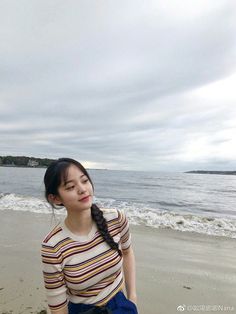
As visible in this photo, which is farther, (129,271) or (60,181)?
(129,271)

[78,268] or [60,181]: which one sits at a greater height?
[60,181]

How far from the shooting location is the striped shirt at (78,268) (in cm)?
193

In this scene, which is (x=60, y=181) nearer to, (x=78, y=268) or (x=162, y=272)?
(x=78, y=268)

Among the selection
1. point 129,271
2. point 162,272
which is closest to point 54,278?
point 129,271

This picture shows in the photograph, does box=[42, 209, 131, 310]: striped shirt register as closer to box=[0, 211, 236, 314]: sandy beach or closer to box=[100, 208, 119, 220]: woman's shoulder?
box=[100, 208, 119, 220]: woman's shoulder

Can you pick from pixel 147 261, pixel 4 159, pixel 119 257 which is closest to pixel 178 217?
pixel 147 261

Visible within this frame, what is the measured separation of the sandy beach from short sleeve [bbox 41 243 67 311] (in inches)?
100

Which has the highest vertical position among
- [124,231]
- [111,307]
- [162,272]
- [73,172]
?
[73,172]

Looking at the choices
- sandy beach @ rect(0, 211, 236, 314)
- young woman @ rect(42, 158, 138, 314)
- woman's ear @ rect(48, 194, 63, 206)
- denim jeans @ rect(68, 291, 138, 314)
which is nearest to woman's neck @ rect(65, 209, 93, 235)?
young woman @ rect(42, 158, 138, 314)

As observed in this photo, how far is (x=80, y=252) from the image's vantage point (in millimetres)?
1974

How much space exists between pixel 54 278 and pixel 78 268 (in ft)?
0.51

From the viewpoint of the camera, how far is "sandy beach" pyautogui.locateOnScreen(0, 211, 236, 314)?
4.50 m

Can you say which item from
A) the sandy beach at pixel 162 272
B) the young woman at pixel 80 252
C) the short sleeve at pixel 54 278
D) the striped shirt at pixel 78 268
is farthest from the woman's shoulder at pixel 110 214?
the sandy beach at pixel 162 272

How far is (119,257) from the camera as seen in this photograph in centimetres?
214
